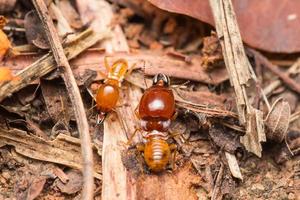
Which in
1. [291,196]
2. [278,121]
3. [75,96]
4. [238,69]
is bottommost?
[291,196]

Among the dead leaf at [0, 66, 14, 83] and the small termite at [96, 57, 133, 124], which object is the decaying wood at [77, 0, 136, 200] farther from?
the dead leaf at [0, 66, 14, 83]

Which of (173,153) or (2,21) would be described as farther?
(2,21)

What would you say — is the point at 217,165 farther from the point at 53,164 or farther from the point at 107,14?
the point at 107,14

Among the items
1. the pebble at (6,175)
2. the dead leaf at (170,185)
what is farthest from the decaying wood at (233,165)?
the pebble at (6,175)

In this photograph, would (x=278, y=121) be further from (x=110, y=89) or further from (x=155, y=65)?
(x=110, y=89)

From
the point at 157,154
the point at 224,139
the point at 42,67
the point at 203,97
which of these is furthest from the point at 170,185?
the point at 42,67

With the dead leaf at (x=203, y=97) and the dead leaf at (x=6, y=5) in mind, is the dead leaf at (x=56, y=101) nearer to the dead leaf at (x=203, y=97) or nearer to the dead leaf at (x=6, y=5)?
the dead leaf at (x=6, y=5)
